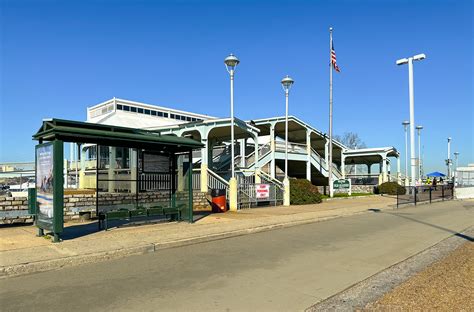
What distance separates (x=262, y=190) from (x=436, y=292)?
16.6m

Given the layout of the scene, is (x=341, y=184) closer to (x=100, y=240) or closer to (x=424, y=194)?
(x=424, y=194)

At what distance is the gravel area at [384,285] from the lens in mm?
5480

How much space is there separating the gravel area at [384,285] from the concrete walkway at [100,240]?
520cm

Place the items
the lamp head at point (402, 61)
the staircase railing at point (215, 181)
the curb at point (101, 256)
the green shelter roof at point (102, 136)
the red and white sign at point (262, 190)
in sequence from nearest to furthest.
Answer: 1. the curb at point (101, 256)
2. the green shelter roof at point (102, 136)
3. the staircase railing at point (215, 181)
4. the red and white sign at point (262, 190)
5. the lamp head at point (402, 61)

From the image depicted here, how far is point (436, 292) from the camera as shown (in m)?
5.82

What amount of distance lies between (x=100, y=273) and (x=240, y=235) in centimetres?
559

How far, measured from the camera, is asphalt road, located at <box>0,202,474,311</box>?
19.0 feet

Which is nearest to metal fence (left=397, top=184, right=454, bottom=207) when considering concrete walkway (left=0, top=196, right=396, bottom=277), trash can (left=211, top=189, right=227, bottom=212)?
trash can (left=211, top=189, right=227, bottom=212)

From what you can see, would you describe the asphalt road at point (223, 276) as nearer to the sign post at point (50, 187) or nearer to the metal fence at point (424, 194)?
the sign post at point (50, 187)

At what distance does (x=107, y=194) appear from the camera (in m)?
15.3

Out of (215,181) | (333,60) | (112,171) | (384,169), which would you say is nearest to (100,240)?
(112,171)

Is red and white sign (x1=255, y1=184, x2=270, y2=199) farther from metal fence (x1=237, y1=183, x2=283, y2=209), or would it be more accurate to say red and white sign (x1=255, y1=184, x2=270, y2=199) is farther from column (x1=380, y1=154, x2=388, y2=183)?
column (x1=380, y1=154, x2=388, y2=183)

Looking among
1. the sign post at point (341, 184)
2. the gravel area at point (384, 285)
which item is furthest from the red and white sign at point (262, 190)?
the gravel area at point (384, 285)

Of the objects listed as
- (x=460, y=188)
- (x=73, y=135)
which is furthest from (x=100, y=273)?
(x=460, y=188)
